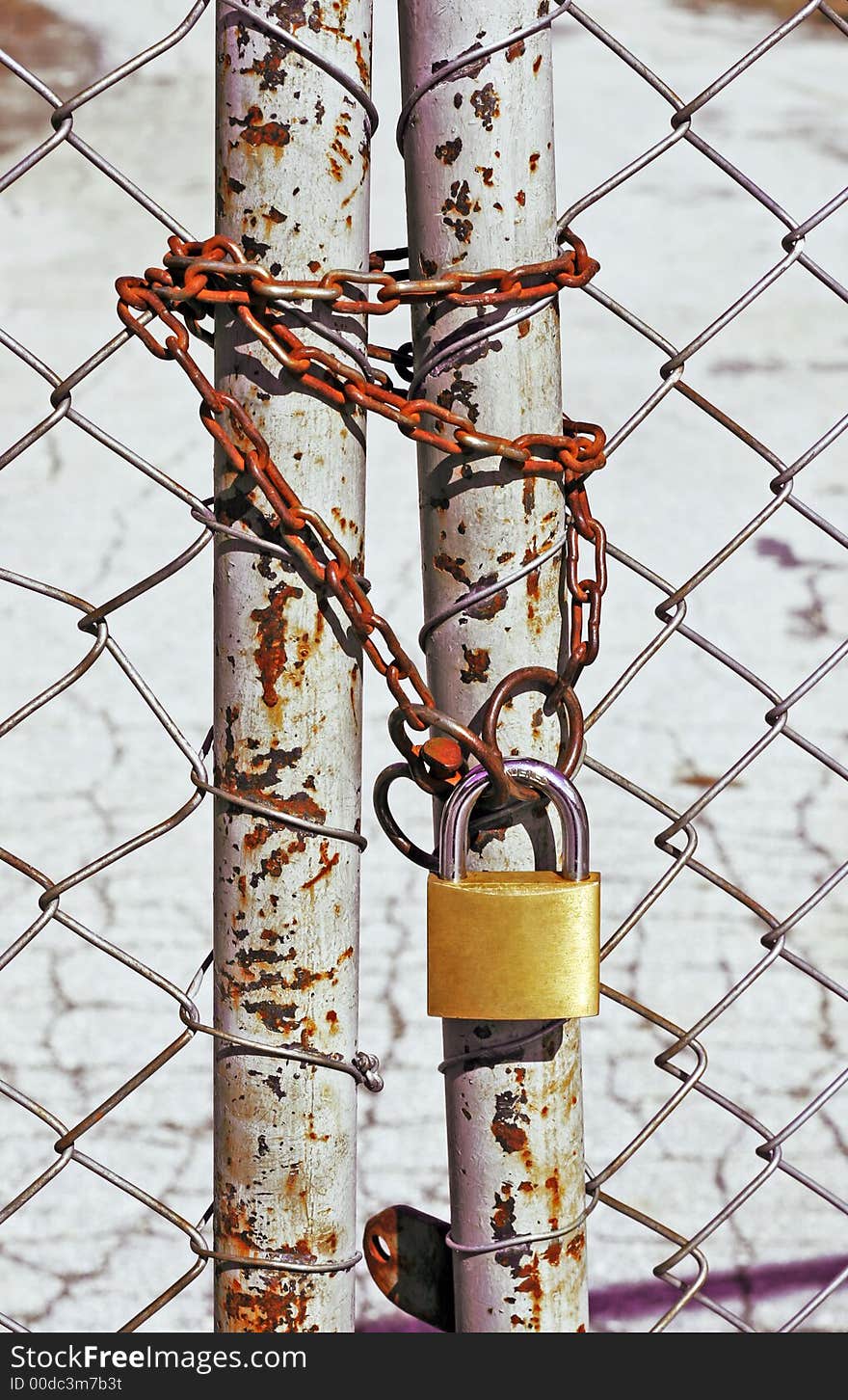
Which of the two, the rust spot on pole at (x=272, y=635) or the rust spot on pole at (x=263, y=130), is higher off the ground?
the rust spot on pole at (x=263, y=130)

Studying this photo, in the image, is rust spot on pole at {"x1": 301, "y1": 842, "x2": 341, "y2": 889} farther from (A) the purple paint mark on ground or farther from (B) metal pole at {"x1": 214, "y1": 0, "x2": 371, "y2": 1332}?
(A) the purple paint mark on ground

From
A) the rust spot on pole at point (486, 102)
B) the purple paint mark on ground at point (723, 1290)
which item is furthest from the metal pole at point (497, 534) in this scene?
the purple paint mark on ground at point (723, 1290)

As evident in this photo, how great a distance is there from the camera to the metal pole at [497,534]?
0.66 meters

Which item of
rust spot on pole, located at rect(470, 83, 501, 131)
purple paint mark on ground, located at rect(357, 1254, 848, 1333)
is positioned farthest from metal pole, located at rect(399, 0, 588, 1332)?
purple paint mark on ground, located at rect(357, 1254, 848, 1333)

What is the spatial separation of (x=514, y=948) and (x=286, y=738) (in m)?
0.16

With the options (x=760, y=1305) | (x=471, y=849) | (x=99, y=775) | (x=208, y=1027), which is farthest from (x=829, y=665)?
(x=99, y=775)

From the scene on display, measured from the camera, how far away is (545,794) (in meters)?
0.71

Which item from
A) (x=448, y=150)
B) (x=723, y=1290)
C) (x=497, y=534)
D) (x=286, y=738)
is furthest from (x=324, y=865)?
(x=723, y=1290)

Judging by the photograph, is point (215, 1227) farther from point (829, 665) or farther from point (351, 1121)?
point (829, 665)

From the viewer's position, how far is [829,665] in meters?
1.02

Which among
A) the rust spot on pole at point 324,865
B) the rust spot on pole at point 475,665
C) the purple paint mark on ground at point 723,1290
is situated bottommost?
the purple paint mark on ground at point 723,1290

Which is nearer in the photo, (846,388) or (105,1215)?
(105,1215)

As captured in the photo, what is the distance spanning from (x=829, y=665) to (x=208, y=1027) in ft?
1.79

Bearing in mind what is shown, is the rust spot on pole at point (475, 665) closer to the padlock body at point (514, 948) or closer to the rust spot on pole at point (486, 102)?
the padlock body at point (514, 948)
